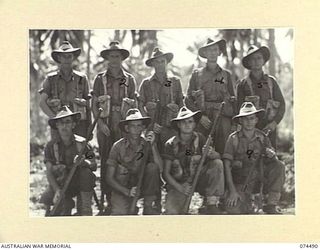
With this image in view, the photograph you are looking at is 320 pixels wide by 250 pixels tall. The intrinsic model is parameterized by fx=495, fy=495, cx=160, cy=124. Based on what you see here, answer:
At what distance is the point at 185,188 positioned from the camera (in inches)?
82.1

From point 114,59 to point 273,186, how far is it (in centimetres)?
86

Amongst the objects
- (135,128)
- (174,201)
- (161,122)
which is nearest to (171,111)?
(161,122)

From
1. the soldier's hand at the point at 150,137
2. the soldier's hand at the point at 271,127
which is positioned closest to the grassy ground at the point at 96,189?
the soldier's hand at the point at 271,127

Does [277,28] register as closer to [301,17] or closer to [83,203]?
[301,17]

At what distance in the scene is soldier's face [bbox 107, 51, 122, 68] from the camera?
82.2 inches

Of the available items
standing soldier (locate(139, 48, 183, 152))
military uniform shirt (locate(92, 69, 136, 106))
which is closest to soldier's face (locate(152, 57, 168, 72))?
standing soldier (locate(139, 48, 183, 152))

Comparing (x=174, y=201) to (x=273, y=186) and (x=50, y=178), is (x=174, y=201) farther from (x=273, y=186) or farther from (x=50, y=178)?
(x=50, y=178)

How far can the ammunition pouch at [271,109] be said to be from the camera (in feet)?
6.86

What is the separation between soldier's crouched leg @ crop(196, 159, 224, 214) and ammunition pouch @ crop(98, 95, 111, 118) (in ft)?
1.56

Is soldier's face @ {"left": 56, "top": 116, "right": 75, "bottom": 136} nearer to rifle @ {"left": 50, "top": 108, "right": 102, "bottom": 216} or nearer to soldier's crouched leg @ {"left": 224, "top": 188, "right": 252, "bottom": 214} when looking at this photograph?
rifle @ {"left": 50, "top": 108, "right": 102, "bottom": 216}

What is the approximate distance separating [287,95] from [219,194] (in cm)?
51

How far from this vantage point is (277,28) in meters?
2.08

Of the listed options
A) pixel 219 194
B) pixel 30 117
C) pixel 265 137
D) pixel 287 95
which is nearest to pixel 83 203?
pixel 30 117

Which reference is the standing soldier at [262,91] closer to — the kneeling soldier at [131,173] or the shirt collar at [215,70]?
the shirt collar at [215,70]
